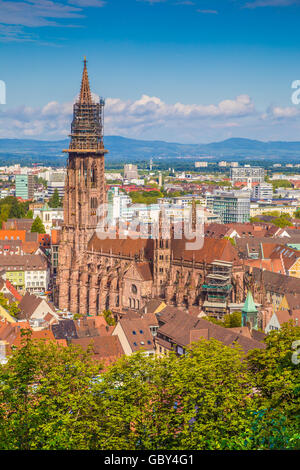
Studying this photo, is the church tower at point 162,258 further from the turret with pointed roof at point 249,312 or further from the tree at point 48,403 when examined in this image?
the tree at point 48,403

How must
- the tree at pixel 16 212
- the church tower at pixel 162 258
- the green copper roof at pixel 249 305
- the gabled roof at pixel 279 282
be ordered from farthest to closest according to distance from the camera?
the tree at pixel 16 212, the gabled roof at pixel 279 282, the church tower at pixel 162 258, the green copper roof at pixel 249 305

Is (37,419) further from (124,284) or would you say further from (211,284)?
(124,284)

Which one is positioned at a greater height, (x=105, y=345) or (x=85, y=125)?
(x=85, y=125)

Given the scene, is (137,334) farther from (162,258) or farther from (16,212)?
(16,212)

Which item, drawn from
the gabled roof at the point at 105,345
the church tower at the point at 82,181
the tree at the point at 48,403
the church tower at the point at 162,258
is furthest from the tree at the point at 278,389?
the church tower at the point at 82,181

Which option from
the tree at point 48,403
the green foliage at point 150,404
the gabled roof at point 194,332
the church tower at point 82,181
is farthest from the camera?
the church tower at point 82,181

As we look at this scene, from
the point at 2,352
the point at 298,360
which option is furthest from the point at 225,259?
the point at 298,360

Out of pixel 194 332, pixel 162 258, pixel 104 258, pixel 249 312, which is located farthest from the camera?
pixel 104 258

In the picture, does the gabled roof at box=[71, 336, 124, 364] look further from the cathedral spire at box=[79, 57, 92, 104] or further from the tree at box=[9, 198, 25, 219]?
the tree at box=[9, 198, 25, 219]

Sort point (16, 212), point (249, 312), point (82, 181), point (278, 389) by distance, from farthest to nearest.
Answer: point (16, 212)
point (82, 181)
point (249, 312)
point (278, 389)

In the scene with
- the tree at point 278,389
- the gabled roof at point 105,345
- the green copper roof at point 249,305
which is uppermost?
the tree at point 278,389

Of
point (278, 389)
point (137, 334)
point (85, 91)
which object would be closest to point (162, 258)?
point (137, 334)
